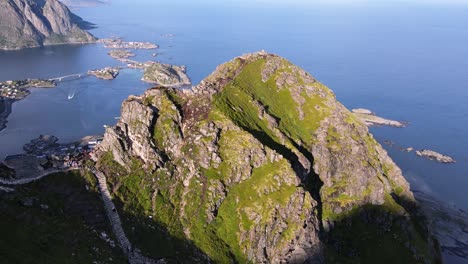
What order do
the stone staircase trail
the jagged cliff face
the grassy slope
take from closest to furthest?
1. the grassy slope
2. the stone staircase trail
3. the jagged cliff face

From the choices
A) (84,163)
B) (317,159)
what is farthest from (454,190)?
(84,163)

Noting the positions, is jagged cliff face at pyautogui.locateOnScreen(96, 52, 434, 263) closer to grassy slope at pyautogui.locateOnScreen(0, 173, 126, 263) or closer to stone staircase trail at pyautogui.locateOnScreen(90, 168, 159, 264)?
stone staircase trail at pyautogui.locateOnScreen(90, 168, 159, 264)

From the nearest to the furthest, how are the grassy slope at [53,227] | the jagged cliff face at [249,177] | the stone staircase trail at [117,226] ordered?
the grassy slope at [53,227] < the stone staircase trail at [117,226] < the jagged cliff face at [249,177]

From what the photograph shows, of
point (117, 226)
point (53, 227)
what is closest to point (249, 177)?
point (117, 226)

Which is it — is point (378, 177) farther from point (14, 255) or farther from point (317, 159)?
point (14, 255)

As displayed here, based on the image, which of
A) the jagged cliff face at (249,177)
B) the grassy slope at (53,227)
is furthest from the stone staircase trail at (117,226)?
the jagged cliff face at (249,177)

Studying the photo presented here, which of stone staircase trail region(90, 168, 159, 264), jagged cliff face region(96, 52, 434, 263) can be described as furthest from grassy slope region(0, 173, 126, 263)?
jagged cliff face region(96, 52, 434, 263)

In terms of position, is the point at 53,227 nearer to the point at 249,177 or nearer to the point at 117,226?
the point at 117,226

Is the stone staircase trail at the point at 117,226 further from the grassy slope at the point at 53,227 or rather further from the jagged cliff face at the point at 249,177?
the jagged cliff face at the point at 249,177
